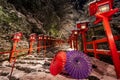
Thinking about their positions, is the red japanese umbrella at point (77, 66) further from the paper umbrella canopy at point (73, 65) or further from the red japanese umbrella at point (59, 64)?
the red japanese umbrella at point (59, 64)

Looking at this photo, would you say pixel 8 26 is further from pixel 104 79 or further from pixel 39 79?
pixel 104 79

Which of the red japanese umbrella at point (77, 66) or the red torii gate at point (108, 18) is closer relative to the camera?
the red japanese umbrella at point (77, 66)

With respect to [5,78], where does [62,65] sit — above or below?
above

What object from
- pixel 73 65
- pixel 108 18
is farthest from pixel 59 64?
pixel 108 18

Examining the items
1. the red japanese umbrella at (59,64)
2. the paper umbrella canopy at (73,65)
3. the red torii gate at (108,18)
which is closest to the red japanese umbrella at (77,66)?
the paper umbrella canopy at (73,65)

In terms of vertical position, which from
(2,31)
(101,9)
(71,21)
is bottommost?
(2,31)

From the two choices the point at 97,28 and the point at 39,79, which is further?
the point at 97,28

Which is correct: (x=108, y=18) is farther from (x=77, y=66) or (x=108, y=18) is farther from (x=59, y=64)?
(x=59, y=64)

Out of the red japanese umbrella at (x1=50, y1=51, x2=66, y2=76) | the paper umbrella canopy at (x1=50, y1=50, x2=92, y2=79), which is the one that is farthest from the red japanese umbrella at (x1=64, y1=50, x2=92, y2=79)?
the red japanese umbrella at (x1=50, y1=51, x2=66, y2=76)

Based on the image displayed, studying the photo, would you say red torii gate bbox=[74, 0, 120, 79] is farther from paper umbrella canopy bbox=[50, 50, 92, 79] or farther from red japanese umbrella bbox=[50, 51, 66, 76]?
red japanese umbrella bbox=[50, 51, 66, 76]

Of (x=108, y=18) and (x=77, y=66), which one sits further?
(x=108, y=18)

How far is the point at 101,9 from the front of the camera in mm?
4699

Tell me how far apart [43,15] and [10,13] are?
26.6 ft

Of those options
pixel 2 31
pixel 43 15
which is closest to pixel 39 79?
pixel 2 31
